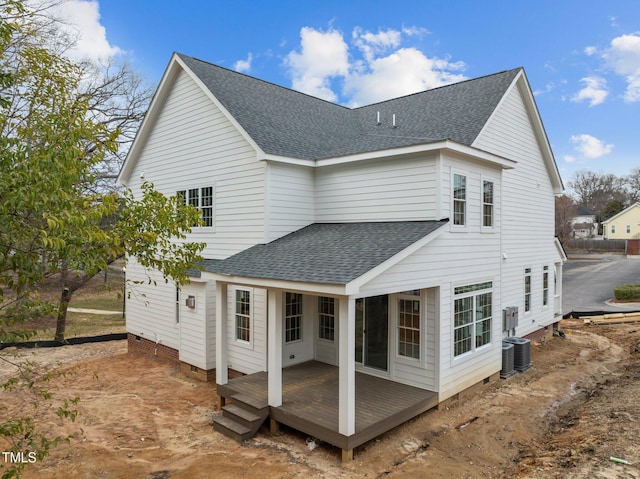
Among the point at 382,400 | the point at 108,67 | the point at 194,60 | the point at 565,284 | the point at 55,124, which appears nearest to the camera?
the point at 55,124

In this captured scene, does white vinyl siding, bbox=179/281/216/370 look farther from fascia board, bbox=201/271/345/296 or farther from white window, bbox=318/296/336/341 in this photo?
white window, bbox=318/296/336/341

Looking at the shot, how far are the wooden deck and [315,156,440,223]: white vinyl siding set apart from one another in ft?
12.4

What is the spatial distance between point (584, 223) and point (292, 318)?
79.3 metres

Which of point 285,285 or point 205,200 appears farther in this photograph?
point 205,200

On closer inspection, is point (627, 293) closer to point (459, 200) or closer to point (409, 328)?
point (459, 200)

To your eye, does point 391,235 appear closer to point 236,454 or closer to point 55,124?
point 236,454

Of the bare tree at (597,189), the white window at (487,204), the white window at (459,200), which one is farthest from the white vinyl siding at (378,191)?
the bare tree at (597,189)

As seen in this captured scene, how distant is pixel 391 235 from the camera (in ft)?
27.7

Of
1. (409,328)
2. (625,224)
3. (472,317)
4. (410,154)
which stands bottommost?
(409,328)

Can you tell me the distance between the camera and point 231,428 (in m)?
7.60

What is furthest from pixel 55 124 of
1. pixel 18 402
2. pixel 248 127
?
pixel 18 402

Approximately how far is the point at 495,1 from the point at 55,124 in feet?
55.3

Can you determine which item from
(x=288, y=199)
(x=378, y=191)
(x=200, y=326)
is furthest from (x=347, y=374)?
(x=200, y=326)

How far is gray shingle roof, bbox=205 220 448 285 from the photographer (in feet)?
23.2
